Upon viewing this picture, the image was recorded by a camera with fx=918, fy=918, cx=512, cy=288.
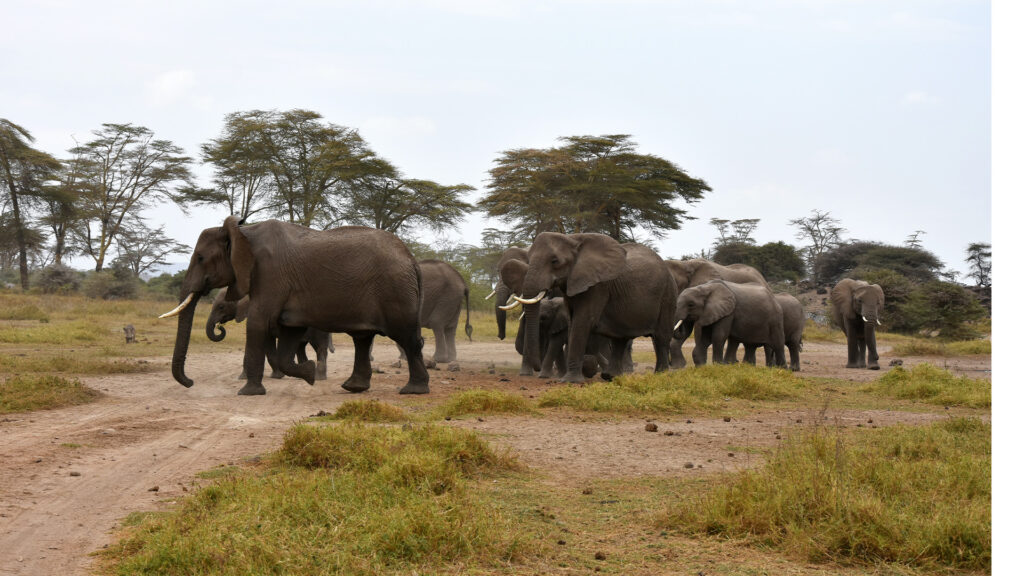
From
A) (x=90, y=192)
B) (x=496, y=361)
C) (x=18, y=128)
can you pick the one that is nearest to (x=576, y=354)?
(x=496, y=361)

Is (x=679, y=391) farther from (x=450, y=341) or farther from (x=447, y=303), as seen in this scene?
(x=450, y=341)

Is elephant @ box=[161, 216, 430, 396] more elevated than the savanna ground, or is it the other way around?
elephant @ box=[161, 216, 430, 396]

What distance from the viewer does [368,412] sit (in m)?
8.54

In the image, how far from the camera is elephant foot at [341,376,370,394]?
1160 cm

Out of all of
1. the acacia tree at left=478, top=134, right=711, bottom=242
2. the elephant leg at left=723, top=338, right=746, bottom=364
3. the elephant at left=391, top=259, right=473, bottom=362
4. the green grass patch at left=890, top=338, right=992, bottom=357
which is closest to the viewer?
the elephant at left=391, top=259, right=473, bottom=362

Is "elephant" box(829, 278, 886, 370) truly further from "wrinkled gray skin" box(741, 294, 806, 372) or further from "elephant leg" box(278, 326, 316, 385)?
"elephant leg" box(278, 326, 316, 385)

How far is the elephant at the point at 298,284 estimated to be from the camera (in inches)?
434

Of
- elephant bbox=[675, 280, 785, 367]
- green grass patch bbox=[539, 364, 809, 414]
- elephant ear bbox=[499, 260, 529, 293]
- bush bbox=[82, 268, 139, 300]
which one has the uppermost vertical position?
bush bbox=[82, 268, 139, 300]

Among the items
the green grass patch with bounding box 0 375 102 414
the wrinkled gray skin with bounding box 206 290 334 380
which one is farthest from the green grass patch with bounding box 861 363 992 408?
the green grass patch with bounding box 0 375 102 414

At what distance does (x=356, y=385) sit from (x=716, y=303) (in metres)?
6.83

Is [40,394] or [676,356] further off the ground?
[676,356]

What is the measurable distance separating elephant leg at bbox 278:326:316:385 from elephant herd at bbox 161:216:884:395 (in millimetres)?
13

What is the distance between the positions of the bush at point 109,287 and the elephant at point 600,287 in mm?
28185

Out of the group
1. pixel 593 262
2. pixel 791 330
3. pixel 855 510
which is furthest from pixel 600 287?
pixel 855 510
